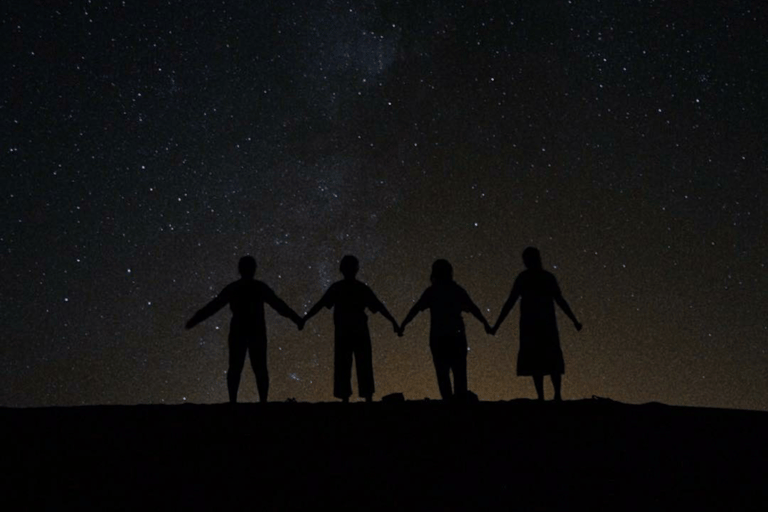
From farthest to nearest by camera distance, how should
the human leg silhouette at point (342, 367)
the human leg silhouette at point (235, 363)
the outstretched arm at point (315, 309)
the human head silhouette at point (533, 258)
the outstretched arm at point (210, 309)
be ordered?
the human head silhouette at point (533, 258) → the outstretched arm at point (315, 309) → the human leg silhouette at point (342, 367) → the outstretched arm at point (210, 309) → the human leg silhouette at point (235, 363)

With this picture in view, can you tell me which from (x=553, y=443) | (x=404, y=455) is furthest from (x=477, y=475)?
(x=553, y=443)

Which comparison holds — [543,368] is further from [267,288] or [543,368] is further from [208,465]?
[208,465]

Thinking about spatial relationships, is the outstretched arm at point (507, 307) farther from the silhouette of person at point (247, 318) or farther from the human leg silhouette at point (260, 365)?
the human leg silhouette at point (260, 365)

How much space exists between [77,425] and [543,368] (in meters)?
5.13

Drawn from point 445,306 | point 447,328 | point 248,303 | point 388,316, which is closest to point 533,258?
Result: point 445,306

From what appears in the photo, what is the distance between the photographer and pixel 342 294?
28.8ft

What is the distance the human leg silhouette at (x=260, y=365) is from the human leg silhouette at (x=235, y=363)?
0.10 meters

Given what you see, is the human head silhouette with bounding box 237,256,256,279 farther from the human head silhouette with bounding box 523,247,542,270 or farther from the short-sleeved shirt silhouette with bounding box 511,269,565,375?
the human head silhouette with bounding box 523,247,542,270

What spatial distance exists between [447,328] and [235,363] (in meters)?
2.46

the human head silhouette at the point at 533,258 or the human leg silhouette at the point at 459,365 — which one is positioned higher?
the human head silhouette at the point at 533,258

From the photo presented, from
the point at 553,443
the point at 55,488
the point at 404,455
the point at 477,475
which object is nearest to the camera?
the point at 55,488

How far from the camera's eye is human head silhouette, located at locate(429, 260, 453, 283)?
8.69 metres

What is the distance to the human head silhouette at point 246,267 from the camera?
8.58 metres

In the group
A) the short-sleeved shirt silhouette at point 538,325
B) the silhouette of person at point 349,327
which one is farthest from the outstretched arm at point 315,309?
the short-sleeved shirt silhouette at point 538,325
